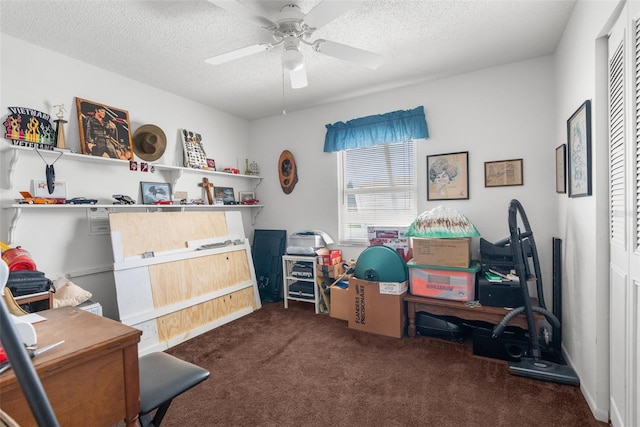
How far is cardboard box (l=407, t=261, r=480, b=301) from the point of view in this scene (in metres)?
2.78

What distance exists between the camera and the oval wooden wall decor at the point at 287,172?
429 cm

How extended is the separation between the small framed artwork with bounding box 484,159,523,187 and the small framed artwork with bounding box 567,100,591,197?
2.03 ft

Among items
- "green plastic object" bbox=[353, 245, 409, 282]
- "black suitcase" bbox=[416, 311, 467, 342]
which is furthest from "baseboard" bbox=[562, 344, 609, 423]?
"green plastic object" bbox=[353, 245, 409, 282]

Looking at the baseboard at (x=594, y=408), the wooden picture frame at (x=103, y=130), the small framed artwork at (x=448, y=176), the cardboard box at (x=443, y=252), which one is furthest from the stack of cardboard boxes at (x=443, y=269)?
the wooden picture frame at (x=103, y=130)

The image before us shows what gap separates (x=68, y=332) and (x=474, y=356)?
274cm

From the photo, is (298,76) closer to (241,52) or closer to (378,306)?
(241,52)

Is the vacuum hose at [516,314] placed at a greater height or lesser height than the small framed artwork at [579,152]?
lesser

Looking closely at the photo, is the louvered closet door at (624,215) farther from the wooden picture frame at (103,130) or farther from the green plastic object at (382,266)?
the wooden picture frame at (103,130)

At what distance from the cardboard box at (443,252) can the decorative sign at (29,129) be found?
10.7 ft

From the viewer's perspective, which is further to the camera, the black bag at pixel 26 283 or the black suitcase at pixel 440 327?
the black suitcase at pixel 440 327

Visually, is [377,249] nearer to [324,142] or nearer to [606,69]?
[324,142]

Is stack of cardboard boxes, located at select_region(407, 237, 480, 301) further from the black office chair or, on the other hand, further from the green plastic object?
the black office chair

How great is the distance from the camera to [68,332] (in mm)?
1163

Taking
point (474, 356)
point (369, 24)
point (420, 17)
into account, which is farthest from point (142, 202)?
point (474, 356)
